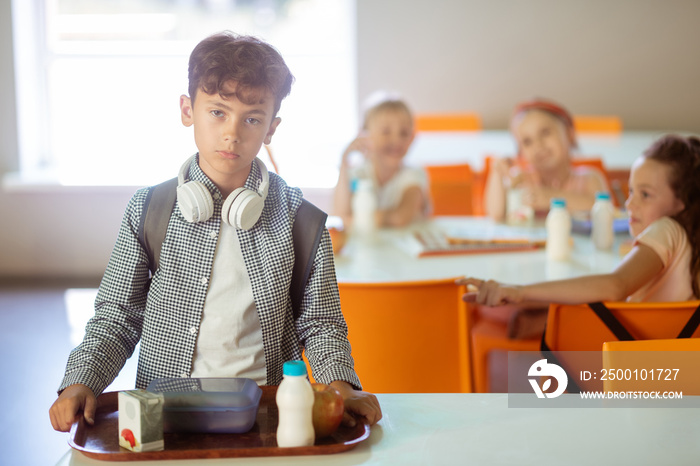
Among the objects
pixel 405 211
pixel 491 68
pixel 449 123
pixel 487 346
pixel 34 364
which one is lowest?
pixel 34 364

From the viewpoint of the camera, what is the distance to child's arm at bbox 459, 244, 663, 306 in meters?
1.78

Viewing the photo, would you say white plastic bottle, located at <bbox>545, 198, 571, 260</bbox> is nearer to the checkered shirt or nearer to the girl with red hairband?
the girl with red hairband

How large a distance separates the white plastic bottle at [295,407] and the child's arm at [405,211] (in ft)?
6.22

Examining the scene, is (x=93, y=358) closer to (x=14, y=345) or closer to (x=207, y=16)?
(x=14, y=345)

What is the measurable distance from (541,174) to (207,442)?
238cm

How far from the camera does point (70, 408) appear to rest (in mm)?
1087

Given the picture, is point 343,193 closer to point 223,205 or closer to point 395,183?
point 395,183

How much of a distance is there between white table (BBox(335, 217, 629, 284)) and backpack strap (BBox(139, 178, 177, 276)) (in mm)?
810

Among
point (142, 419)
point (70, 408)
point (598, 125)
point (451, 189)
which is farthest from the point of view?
point (598, 125)

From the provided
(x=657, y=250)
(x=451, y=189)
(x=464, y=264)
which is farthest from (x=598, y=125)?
(x=657, y=250)

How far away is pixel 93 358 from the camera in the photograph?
3.95 ft

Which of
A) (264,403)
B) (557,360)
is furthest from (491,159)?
(264,403)

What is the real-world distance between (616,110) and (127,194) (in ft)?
11.4

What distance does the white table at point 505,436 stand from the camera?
1.00 meters
